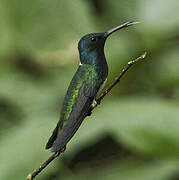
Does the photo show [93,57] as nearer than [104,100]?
Yes

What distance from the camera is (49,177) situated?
313 cm

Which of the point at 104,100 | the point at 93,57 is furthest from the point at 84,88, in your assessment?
the point at 104,100

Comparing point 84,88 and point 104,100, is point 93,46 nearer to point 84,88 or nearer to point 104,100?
point 84,88

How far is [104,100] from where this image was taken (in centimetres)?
366

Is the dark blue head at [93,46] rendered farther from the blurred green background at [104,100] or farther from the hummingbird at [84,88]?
the blurred green background at [104,100]

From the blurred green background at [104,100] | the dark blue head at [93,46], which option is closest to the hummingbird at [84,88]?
the dark blue head at [93,46]

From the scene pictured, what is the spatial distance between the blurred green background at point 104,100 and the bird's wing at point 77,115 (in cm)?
197

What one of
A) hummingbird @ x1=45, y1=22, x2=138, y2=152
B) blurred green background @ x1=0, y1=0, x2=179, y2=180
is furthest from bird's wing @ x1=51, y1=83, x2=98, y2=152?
blurred green background @ x1=0, y1=0, x2=179, y2=180

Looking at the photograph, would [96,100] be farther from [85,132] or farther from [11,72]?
[11,72]

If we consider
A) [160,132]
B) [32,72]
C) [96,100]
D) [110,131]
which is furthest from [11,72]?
[96,100]

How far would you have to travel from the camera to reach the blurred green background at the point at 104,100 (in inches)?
119

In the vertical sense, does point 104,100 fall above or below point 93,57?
below

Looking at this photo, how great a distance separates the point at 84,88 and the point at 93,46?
7cm

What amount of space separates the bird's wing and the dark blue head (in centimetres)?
5
